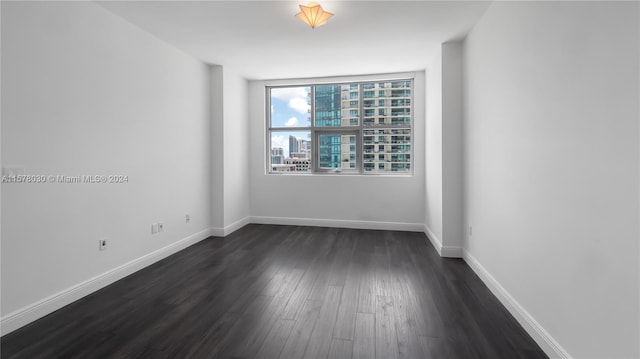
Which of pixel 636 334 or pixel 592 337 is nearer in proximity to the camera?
pixel 636 334

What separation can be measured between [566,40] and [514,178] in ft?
3.11

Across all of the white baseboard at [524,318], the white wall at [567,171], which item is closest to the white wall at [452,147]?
the white baseboard at [524,318]

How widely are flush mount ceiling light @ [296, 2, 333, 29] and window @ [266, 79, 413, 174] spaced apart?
246cm

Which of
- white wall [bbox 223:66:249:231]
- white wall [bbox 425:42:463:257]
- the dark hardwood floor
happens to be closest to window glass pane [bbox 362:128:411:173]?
white wall [bbox 425:42:463:257]

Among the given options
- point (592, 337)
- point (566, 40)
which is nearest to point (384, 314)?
point (592, 337)

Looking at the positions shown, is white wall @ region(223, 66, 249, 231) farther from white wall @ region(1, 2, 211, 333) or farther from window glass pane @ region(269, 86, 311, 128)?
white wall @ region(1, 2, 211, 333)

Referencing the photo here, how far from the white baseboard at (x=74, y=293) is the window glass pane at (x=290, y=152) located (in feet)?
7.54

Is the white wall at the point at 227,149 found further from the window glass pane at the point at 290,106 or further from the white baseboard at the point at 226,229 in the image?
the window glass pane at the point at 290,106

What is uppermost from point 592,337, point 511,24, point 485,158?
point 511,24

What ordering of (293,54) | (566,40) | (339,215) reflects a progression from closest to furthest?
(566,40), (293,54), (339,215)

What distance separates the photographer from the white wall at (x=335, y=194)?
4.86 m

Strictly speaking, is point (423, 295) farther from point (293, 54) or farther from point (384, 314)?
point (293, 54)

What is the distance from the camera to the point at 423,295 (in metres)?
2.58

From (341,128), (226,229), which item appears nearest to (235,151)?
(226,229)
